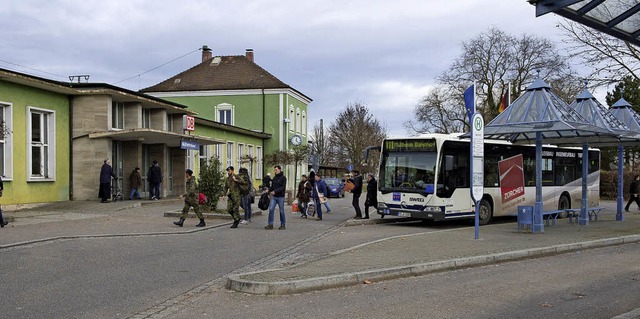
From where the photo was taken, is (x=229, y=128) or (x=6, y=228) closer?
(x=6, y=228)

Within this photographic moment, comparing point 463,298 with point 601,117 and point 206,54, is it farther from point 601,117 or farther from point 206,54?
point 206,54

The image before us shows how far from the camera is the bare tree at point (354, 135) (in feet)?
237

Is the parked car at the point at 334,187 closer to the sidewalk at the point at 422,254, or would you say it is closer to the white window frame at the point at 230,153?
the white window frame at the point at 230,153

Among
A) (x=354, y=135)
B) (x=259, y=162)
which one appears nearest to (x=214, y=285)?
(x=259, y=162)

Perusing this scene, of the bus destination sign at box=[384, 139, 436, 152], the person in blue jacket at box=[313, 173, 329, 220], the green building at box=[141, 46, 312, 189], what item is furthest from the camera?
the green building at box=[141, 46, 312, 189]

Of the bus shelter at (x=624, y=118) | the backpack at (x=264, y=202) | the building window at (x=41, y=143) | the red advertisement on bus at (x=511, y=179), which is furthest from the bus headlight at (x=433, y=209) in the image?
the building window at (x=41, y=143)

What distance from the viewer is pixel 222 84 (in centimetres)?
5200

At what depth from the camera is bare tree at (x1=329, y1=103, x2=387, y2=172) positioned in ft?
237

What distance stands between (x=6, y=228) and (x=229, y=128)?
79.0 feet

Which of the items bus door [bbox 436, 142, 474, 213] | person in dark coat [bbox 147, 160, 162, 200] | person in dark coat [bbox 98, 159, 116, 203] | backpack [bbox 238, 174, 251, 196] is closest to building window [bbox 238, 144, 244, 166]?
person in dark coat [bbox 147, 160, 162, 200]

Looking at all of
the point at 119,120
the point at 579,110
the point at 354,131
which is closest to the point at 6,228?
the point at 119,120

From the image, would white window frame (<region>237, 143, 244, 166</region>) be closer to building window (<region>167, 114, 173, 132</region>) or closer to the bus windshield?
building window (<region>167, 114, 173, 132</region>)

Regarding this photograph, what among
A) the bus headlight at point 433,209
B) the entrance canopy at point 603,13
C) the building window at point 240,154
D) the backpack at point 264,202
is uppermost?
the entrance canopy at point 603,13

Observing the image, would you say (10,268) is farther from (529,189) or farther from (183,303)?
(529,189)
